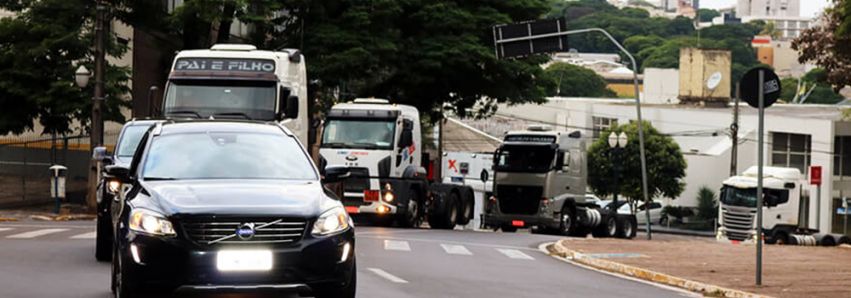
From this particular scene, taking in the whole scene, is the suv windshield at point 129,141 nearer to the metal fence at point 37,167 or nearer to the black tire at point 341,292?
the black tire at point 341,292

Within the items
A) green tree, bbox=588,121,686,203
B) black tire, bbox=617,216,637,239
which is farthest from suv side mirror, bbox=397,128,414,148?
green tree, bbox=588,121,686,203

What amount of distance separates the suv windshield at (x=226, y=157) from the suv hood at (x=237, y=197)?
27 cm

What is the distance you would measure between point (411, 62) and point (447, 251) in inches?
889

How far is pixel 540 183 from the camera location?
4309 centimetres

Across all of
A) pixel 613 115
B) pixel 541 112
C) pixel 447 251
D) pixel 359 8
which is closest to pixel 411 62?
pixel 359 8

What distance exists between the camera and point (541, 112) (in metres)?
114

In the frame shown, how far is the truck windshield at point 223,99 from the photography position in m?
28.6

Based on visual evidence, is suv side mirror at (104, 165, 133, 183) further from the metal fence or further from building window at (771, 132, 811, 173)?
building window at (771, 132, 811, 173)

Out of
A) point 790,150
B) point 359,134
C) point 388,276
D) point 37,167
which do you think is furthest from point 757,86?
point 790,150

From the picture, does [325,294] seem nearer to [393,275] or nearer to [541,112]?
[393,275]

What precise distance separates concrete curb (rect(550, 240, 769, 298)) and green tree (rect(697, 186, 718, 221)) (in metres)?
61.5

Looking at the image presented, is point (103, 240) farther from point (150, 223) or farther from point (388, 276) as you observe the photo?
point (150, 223)

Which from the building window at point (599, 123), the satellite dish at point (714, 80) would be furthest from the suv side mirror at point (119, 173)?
the satellite dish at point (714, 80)

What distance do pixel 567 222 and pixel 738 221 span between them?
25.5ft
